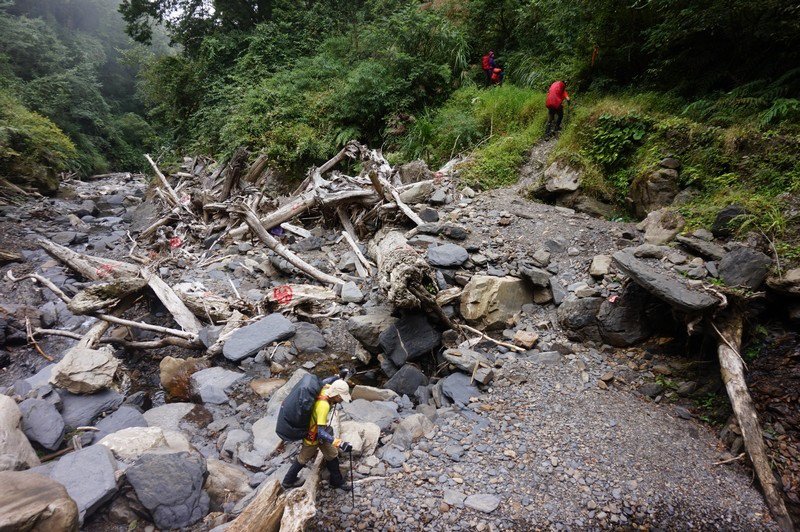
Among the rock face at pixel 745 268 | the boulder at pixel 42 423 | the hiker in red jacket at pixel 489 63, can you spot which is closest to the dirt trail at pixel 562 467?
the rock face at pixel 745 268

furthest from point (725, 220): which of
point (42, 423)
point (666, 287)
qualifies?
point (42, 423)

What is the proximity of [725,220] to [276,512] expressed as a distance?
6296mm

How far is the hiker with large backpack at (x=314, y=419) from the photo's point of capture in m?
3.12

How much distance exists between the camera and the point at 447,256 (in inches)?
242

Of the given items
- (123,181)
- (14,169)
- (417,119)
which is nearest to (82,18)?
(123,181)

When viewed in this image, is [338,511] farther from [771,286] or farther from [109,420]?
[771,286]

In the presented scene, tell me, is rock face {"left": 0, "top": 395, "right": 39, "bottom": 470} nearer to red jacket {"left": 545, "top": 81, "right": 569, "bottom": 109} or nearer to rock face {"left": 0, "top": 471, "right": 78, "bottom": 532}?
rock face {"left": 0, "top": 471, "right": 78, "bottom": 532}

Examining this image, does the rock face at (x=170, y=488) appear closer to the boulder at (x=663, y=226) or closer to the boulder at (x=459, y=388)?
the boulder at (x=459, y=388)

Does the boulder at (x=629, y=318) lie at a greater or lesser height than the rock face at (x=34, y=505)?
lesser

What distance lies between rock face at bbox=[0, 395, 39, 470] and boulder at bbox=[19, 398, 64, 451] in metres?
0.16

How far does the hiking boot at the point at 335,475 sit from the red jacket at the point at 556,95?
884 cm

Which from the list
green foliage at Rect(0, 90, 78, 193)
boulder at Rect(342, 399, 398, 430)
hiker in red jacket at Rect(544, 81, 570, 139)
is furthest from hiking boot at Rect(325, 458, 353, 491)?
green foliage at Rect(0, 90, 78, 193)

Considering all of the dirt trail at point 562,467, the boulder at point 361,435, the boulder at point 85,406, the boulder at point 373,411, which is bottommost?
the dirt trail at point 562,467

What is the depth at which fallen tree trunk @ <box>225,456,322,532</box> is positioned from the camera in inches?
103
